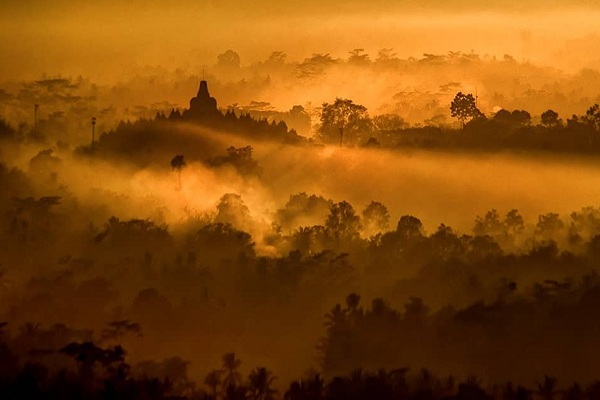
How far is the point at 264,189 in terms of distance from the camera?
21859 mm

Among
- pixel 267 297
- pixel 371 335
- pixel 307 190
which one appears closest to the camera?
pixel 371 335

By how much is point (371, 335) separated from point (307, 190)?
14.4 feet

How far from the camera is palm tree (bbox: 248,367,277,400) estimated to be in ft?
53.4

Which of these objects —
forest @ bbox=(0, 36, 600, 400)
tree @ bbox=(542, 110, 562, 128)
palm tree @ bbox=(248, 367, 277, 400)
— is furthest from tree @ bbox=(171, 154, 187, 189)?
tree @ bbox=(542, 110, 562, 128)

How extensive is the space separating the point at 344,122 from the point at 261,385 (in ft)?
25.0

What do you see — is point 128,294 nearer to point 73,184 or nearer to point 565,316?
point 73,184

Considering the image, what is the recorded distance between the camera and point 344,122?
22094 mm

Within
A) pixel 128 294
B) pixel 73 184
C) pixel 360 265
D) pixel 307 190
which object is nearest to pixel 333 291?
pixel 360 265

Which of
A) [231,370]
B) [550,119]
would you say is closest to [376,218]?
[550,119]

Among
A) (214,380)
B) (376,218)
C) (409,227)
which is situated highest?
(376,218)

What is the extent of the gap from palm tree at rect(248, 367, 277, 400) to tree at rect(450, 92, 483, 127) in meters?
8.33

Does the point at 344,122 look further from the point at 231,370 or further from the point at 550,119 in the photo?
the point at 231,370

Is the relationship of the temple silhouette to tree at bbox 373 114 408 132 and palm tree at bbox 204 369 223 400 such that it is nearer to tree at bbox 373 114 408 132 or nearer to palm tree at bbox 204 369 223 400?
tree at bbox 373 114 408 132

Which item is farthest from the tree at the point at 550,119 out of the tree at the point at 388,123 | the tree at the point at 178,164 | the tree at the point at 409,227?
the tree at the point at 178,164
